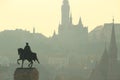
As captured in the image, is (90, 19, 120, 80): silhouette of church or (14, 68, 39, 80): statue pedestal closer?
(14, 68, 39, 80): statue pedestal

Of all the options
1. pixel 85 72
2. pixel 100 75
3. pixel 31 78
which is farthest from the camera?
pixel 85 72

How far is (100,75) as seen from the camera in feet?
383

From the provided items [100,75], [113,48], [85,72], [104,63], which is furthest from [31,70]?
[85,72]

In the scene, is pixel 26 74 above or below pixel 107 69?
below

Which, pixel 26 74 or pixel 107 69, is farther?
pixel 107 69

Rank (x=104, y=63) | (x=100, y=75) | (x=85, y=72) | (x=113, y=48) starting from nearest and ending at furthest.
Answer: (x=100, y=75) < (x=104, y=63) < (x=113, y=48) < (x=85, y=72)

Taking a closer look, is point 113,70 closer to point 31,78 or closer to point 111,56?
point 111,56

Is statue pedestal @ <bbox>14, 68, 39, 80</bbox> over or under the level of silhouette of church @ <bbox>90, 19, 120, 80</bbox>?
under

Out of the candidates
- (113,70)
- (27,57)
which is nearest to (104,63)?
(113,70)

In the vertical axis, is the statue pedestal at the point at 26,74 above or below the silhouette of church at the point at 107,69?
below

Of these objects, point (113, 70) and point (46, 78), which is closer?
point (113, 70)

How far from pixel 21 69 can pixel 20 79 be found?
0.45m

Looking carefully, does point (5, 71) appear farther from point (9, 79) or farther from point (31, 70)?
point (31, 70)

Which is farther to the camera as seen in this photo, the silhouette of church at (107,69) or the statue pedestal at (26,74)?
the silhouette of church at (107,69)
